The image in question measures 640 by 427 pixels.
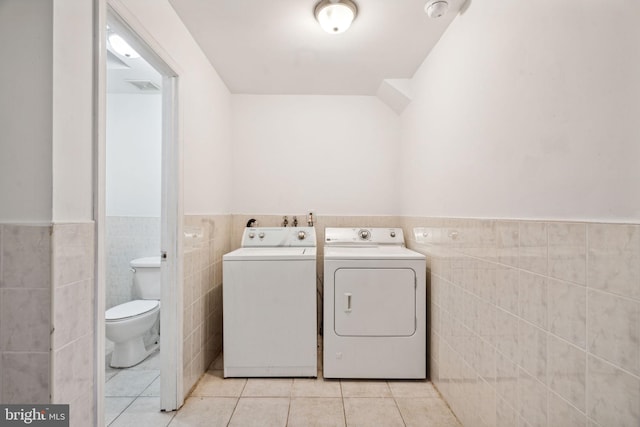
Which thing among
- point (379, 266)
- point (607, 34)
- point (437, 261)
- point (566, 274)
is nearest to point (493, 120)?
point (607, 34)

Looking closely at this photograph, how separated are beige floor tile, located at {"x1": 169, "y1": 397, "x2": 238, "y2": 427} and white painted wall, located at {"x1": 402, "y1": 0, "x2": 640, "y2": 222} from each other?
170 centimetres

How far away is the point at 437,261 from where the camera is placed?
1.90 m

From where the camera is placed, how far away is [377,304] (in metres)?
1.97

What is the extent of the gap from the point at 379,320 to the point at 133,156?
8.68 feet

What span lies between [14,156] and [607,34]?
1.70 m

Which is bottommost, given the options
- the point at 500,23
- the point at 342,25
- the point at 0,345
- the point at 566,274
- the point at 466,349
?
the point at 466,349

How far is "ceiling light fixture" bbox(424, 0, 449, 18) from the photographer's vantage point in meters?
1.54

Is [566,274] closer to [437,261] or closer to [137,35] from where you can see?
[437,261]

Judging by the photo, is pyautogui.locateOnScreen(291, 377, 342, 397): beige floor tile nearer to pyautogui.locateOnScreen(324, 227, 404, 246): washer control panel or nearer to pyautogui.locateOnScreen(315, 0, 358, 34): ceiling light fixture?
pyautogui.locateOnScreen(324, 227, 404, 246): washer control panel

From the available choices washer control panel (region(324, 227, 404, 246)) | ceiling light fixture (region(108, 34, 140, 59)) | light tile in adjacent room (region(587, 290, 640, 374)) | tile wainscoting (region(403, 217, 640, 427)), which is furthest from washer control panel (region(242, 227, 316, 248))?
light tile in adjacent room (region(587, 290, 640, 374))

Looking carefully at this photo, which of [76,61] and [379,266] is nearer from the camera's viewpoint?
[76,61]

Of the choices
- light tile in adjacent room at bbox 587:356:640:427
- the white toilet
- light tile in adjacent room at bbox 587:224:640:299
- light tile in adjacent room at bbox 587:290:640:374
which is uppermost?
light tile in adjacent room at bbox 587:224:640:299

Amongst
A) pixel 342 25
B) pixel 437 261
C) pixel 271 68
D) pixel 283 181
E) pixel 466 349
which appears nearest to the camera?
pixel 466 349

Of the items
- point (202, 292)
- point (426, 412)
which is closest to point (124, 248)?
point (202, 292)
